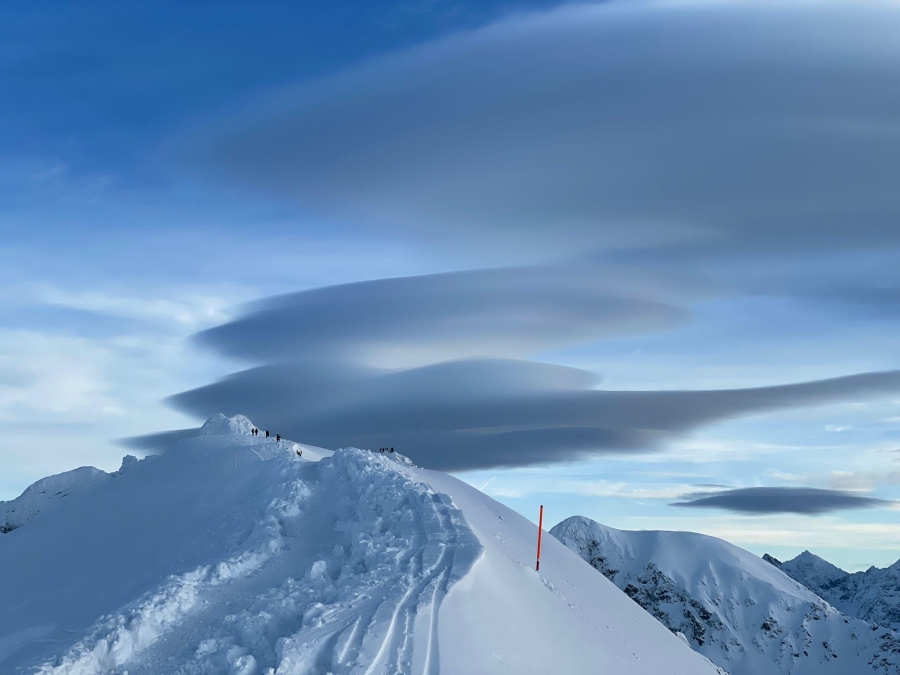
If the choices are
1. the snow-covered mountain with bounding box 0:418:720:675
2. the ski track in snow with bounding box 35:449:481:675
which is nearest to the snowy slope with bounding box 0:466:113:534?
the snow-covered mountain with bounding box 0:418:720:675

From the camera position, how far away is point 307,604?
20.3 metres

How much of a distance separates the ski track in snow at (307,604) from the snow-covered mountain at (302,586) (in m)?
0.05

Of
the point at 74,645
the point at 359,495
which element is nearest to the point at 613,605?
the point at 359,495

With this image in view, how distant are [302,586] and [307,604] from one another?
102cm

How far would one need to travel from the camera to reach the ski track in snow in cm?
1816

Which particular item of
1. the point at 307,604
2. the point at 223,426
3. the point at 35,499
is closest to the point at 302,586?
the point at 307,604

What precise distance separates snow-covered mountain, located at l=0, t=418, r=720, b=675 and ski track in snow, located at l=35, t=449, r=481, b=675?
0.16ft

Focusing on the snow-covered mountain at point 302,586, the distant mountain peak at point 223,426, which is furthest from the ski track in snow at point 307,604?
the distant mountain peak at point 223,426

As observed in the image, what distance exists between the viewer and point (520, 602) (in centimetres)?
2247

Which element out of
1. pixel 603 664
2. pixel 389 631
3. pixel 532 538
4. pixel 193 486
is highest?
pixel 193 486

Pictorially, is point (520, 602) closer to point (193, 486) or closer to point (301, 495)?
point (301, 495)

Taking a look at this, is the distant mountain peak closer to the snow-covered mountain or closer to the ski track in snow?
the snow-covered mountain

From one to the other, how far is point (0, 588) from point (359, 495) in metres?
13.4

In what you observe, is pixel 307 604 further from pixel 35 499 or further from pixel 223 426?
pixel 35 499
